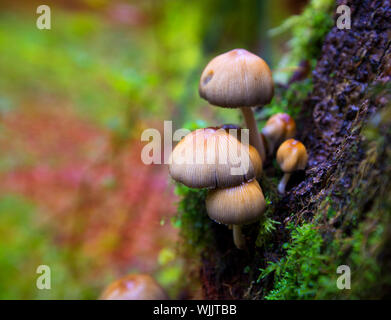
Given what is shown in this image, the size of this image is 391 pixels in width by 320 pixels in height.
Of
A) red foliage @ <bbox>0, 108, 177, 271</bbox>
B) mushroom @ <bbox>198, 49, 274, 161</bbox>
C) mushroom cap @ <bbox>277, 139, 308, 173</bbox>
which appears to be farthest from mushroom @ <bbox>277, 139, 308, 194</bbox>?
Answer: red foliage @ <bbox>0, 108, 177, 271</bbox>

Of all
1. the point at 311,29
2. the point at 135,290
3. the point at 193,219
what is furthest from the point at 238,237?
the point at 311,29

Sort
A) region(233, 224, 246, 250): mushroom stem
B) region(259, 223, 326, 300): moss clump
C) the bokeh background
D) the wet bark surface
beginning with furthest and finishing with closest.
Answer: the bokeh background, region(233, 224, 246, 250): mushroom stem, the wet bark surface, region(259, 223, 326, 300): moss clump

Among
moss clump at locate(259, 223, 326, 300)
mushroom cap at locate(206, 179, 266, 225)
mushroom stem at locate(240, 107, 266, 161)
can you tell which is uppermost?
mushroom stem at locate(240, 107, 266, 161)

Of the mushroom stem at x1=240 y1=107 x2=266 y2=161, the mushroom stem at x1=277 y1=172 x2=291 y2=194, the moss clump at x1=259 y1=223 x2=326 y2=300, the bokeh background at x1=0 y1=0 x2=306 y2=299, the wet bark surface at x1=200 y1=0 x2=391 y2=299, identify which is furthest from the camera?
the bokeh background at x1=0 y1=0 x2=306 y2=299

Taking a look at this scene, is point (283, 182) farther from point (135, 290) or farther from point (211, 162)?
point (135, 290)

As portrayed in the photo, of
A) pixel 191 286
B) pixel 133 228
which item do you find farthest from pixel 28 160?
pixel 191 286

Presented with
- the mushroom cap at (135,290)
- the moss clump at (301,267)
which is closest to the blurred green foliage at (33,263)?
the mushroom cap at (135,290)

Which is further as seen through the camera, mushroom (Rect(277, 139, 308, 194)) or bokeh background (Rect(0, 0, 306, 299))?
bokeh background (Rect(0, 0, 306, 299))

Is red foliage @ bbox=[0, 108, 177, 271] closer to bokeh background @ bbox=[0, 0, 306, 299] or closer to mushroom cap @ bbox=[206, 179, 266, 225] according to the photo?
bokeh background @ bbox=[0, 0, 306, 299]
